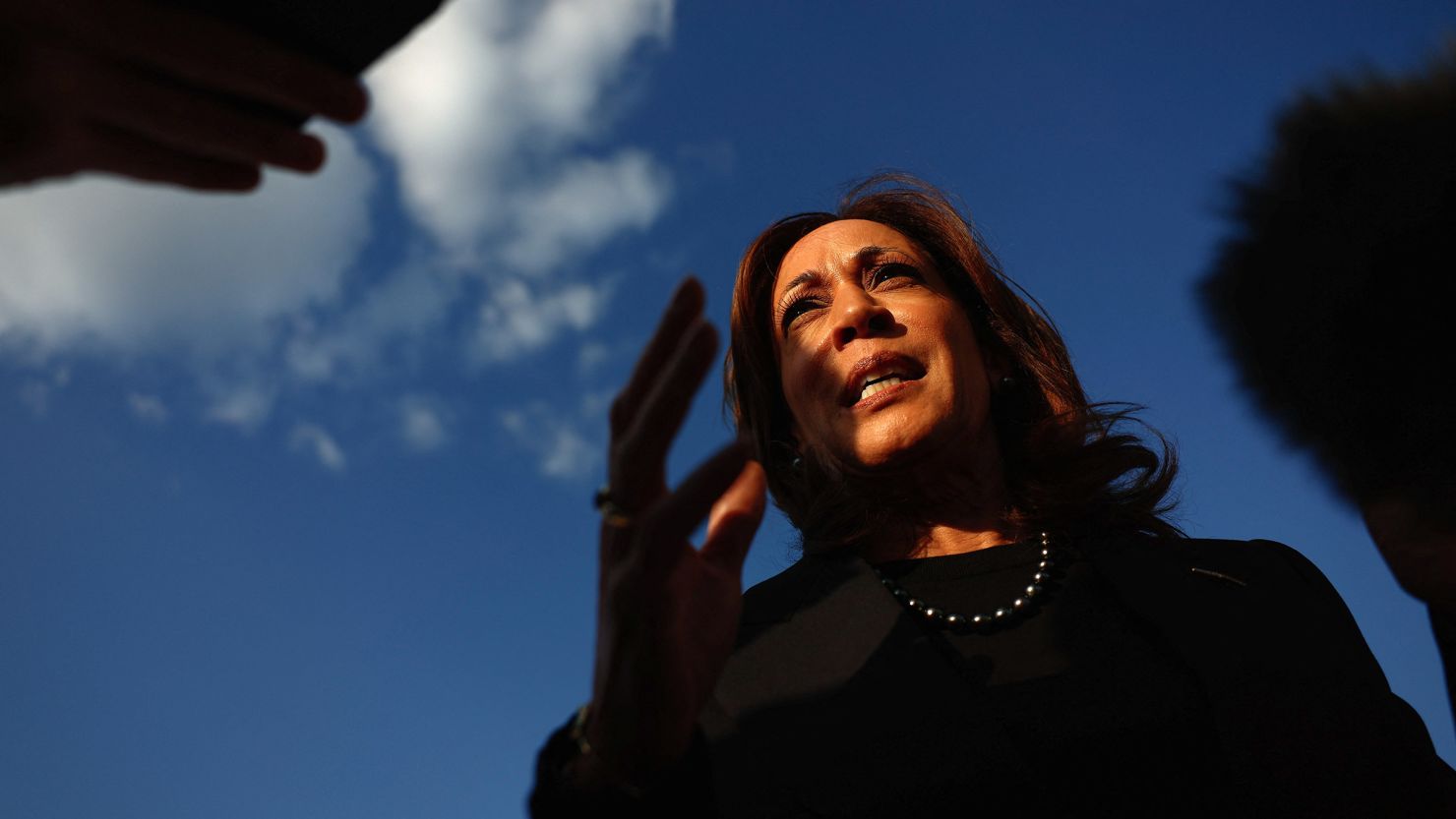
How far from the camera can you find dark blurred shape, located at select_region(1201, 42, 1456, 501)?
151 cm

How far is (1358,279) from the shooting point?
1586mm

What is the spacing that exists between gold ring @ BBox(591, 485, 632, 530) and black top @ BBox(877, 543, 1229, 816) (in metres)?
1.29

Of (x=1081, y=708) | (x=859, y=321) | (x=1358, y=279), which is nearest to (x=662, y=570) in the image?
(x=1358, y=279)

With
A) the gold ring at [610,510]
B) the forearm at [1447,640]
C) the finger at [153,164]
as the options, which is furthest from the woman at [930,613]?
the forearm at [1447,640]

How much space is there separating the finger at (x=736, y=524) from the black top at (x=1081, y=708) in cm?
94

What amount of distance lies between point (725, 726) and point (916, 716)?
0.55 metres

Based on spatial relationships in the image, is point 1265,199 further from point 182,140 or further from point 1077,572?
point 182,140

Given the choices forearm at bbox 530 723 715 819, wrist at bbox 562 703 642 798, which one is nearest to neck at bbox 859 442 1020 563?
forearm at bbox 530 723 715 819

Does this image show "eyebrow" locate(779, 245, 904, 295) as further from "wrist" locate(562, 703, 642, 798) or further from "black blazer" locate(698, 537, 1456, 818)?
"wrist" locate(562, 703, 642, 798)

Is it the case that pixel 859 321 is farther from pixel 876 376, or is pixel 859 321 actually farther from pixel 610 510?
pixel 610 510

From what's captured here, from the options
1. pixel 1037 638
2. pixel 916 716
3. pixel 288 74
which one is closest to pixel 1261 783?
pixel 1037 638

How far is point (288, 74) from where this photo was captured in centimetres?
154

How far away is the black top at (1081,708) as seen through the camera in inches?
94.0

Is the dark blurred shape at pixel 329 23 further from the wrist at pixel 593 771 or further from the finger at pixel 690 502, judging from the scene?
the wrist at pixel 593 771
